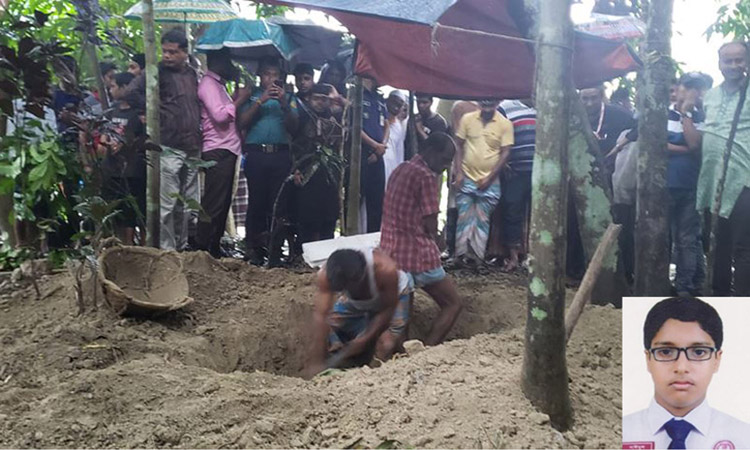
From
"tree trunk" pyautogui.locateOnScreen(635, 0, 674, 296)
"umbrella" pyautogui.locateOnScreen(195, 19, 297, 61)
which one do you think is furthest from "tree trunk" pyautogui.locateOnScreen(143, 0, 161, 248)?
"tree trunk" pyautogui.locateOnScreen(635, 0, 674, 296)

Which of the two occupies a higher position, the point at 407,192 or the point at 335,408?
the point at 407,192

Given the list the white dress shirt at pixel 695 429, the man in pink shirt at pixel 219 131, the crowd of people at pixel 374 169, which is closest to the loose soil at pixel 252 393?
the white dress shirt at pixel 695 429

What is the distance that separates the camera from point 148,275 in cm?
405

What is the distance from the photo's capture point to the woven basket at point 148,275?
155 inches

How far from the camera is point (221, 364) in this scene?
3.81 meters

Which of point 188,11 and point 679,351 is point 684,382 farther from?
point 188,11

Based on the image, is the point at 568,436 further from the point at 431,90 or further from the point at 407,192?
the point at 431,90

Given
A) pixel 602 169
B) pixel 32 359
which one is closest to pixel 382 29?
pixel 602 169

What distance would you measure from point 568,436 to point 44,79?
2.61 m

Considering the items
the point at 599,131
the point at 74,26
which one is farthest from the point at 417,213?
the point at 74,26

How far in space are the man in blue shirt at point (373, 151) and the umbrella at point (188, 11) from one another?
90 cm

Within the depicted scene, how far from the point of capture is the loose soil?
105 inches

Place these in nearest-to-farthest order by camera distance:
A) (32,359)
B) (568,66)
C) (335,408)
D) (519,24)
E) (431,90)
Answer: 1. (568,66)
2. (335,408)
3. (32,359)
4. (519,24)
5. (431,90)

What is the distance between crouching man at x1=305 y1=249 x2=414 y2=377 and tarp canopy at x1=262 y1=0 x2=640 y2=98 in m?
0.97
